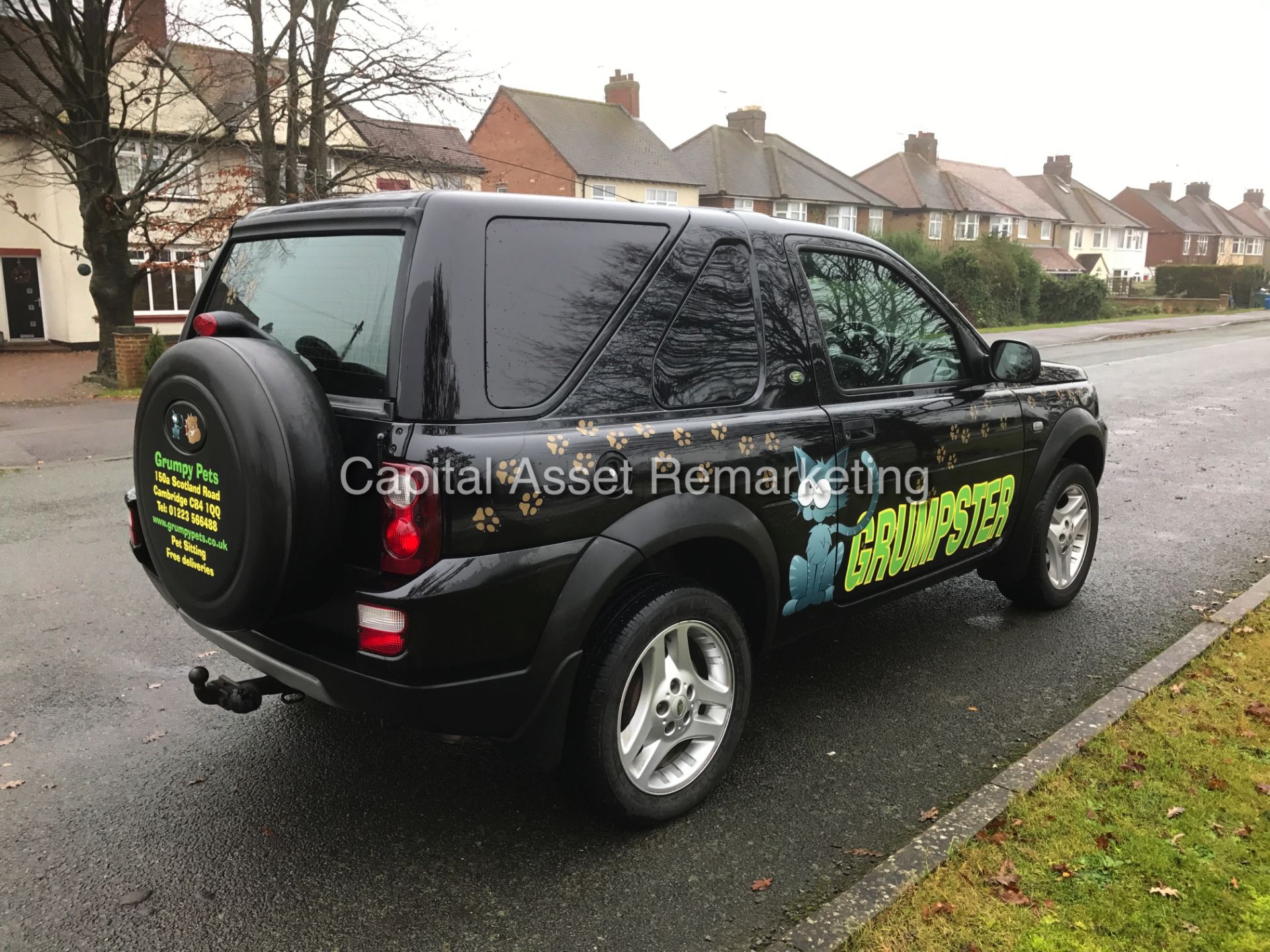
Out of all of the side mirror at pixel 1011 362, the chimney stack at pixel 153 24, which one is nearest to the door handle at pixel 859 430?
the side mirror at pixel 1011 362

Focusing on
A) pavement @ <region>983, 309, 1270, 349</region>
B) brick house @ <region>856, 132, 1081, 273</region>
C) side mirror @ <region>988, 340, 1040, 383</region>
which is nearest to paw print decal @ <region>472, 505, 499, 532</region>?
side mirror @ <region>988, 340, 1040, 383</region>

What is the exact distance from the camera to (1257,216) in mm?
102188

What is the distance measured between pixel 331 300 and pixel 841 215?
2100 inches

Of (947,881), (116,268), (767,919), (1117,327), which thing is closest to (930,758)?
(947,881)

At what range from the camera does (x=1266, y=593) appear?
5.58 meters

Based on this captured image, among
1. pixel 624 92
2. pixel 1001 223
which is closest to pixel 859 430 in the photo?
pixel 624 92

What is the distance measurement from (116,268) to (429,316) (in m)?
18.2

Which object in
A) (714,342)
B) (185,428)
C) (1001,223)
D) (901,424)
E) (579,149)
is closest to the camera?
Answer: (185,428)

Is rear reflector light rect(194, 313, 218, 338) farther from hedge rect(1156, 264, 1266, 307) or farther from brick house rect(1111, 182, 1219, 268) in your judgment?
brick house rect(1111, 182, 1219, 268)

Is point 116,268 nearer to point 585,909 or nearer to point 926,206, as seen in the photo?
point 585,909

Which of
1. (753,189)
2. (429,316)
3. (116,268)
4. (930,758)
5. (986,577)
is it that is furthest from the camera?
(753,189)

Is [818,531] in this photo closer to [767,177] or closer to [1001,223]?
[767,177]

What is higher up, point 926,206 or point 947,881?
point 926,206

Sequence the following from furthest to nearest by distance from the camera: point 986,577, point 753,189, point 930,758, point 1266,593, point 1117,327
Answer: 1. point 753,189
2. point 1117,327
3. point 1266,593
4. point 986,577
5. point 930,758
